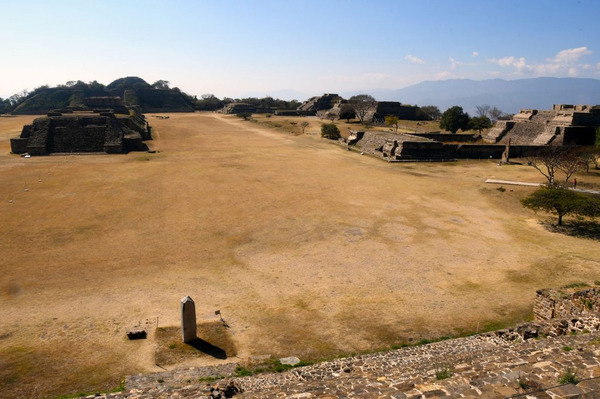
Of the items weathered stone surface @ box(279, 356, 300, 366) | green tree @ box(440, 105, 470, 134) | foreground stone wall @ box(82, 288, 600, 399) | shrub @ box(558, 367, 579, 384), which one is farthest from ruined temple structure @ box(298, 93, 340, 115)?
shrub @ box(558, 367, 579, 384)

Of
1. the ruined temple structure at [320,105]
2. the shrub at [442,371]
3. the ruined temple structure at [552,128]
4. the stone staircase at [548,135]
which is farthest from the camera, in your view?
the ruined temple structure at [320,105]

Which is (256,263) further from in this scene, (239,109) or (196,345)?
(239,109)

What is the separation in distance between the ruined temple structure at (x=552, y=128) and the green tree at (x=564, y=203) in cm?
2408

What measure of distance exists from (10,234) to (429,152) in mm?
35074

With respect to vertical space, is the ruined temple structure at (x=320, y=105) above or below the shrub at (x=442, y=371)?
above

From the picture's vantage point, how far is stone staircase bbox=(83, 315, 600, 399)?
6.45m

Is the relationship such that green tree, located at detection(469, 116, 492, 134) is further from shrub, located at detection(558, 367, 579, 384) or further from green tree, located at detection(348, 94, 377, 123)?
shrub, located at detection(558, 367, 579, 384)

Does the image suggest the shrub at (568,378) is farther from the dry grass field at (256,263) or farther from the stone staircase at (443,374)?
the dry grass field at (256,263)

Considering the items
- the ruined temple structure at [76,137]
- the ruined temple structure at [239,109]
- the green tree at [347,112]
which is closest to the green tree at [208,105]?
the ruined temple structure at [239,109]

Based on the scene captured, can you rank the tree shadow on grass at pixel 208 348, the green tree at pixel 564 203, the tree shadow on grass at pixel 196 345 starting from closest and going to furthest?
the tree shadow on grass at pixel 196 345 → the tree shadow on grass at pixel 208 348 → the green tree at pixel 564 203

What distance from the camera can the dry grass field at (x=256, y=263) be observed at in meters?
10.7

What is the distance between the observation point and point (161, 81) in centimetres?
15038

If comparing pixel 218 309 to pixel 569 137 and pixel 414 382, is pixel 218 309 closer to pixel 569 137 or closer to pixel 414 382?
pixel 414 382

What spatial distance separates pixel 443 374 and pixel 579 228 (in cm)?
1788
